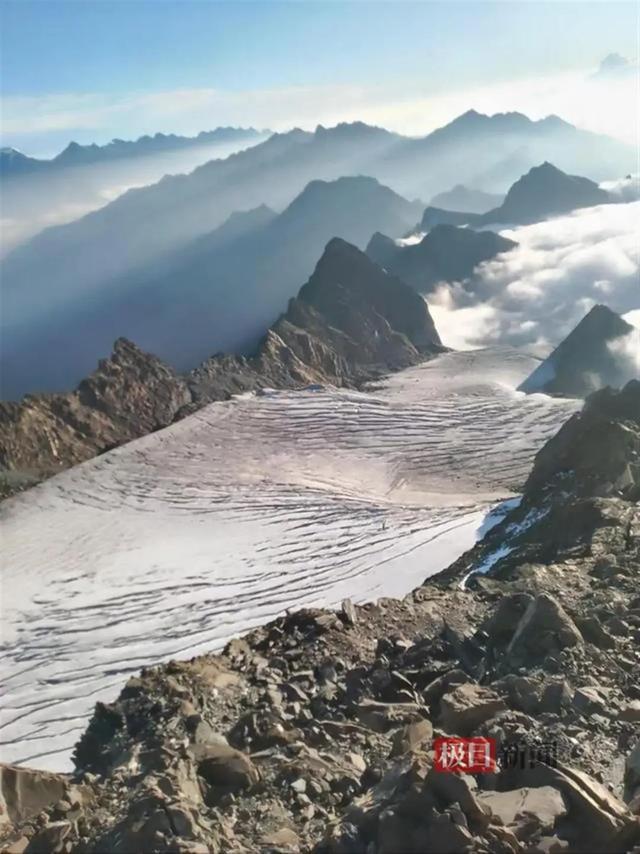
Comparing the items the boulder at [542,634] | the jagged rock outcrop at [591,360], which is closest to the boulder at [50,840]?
the boulder at [542,634]

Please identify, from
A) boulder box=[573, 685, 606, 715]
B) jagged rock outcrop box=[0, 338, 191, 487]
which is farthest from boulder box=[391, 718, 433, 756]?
jagged rock outcrop box=[0, 338, 191, 487]

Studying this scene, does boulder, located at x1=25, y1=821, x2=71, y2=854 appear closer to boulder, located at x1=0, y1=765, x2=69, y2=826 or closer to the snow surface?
boulder, located at x1=0, y1=765, x2=69, y2=826

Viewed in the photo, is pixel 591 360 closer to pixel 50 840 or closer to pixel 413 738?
pixel 413 738

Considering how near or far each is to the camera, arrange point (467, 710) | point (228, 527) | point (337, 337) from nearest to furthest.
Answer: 1. point (467, 710)
2. point (228, 527)
3. point (337, 337)

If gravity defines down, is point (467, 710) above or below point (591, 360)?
above

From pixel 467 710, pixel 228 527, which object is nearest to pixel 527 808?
pixel 467 710

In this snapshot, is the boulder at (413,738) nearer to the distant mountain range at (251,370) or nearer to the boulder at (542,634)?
the boulder at (542,634)
